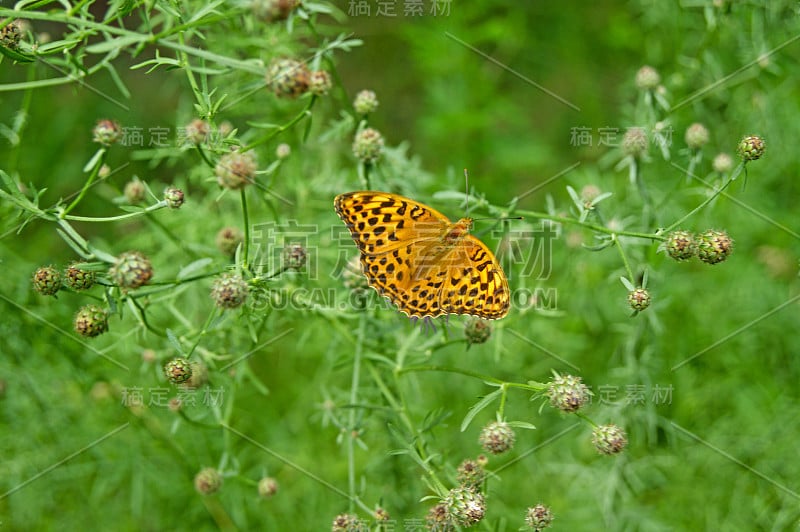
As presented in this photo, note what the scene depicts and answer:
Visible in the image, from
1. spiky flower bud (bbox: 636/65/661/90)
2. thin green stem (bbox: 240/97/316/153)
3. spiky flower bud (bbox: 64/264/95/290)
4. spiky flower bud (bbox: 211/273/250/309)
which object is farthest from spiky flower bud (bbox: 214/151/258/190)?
spiky flower bud (bbox: 636/65/661/90)

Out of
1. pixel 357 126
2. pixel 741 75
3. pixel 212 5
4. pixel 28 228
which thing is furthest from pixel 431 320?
pixel 28 228

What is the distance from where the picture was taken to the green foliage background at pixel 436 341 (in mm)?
2580

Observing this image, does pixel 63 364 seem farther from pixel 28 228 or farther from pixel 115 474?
pixel 28 228

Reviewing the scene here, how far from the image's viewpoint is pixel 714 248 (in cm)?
191

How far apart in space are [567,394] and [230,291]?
3.05 feet

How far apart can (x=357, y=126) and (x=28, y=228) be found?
201 centimetres

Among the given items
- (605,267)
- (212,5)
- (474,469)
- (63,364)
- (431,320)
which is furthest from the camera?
(605,267)

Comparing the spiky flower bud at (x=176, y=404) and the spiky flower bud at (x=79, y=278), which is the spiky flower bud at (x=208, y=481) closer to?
the spiky flower bud at (x=176, y=404)

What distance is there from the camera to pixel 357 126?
8.12 feet

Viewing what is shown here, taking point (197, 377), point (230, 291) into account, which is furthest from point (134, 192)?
point (230, 291)

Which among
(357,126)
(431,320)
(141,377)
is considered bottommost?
(141,377)

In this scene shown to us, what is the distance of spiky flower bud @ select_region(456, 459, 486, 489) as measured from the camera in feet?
6.35

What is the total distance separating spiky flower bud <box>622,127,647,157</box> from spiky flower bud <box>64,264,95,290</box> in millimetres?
1746

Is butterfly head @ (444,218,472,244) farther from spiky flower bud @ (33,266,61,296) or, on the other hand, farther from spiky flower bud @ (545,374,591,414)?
spiky flower bud @ (33,266,61,296)
